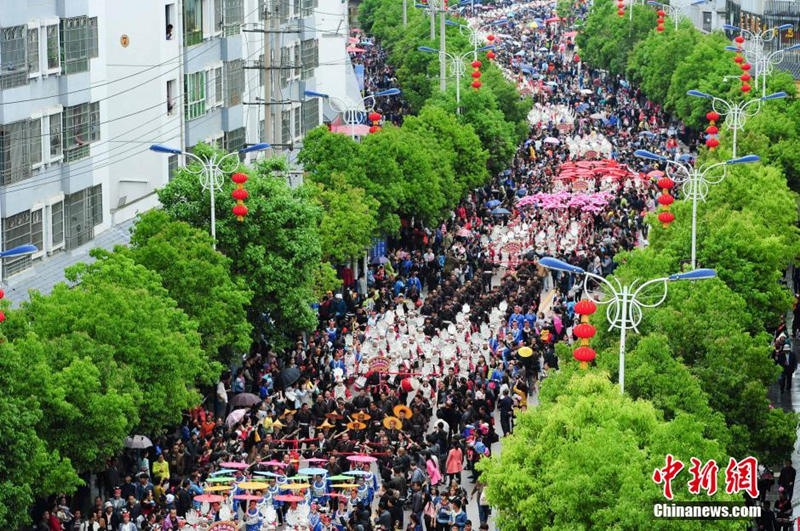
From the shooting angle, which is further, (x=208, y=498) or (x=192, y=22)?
(x=192, y=22)

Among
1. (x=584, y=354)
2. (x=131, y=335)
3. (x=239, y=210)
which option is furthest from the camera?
(x=239, y=210)

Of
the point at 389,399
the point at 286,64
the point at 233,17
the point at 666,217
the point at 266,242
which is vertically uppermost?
the point at 233,17

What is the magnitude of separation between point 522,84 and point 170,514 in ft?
362

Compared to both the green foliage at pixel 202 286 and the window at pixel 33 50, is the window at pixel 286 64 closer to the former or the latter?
the window at pixel 33 50

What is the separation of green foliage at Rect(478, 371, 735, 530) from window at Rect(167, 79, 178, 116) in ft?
127

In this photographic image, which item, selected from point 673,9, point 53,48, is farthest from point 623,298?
point 673,9

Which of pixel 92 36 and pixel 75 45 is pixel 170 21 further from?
pixel 75 45

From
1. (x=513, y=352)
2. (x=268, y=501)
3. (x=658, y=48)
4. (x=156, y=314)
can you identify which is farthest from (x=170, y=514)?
(x=658, y=48)

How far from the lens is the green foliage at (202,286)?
55.4 m

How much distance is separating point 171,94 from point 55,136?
565 inches

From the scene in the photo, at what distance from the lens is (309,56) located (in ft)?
325

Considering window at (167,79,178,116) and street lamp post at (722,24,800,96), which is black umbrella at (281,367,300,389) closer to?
window at (167,79,178,116)

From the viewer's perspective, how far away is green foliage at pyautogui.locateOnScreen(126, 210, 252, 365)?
55.4 metres

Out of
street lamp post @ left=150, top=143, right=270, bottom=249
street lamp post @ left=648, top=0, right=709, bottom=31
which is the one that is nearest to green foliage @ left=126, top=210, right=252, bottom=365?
street lamp post @ left=150, top=143, right=270, bottom=249
